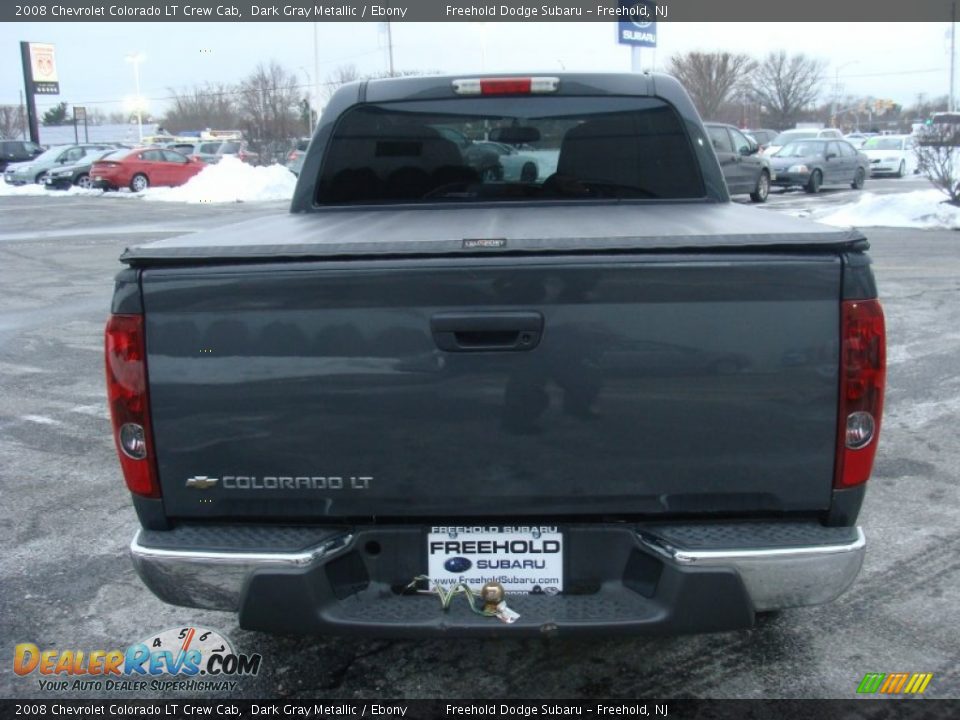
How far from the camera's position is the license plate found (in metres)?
2.79

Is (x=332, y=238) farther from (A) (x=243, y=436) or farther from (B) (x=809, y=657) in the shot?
(B) (x=809, y=657)

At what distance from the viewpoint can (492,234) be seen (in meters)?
2.86

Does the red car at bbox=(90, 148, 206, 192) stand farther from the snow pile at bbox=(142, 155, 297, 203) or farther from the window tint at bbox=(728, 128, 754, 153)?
the window tint at bbox=(728, 128, 754, 153)

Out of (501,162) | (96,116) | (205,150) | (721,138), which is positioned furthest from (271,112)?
(96,116)

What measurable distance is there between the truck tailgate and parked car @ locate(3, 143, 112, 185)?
120 ft

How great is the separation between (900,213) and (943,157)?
1.79 m

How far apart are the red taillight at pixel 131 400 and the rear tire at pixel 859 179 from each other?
28493 millimetres

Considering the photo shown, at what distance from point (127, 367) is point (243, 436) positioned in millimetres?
393

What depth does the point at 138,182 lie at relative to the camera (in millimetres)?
32000

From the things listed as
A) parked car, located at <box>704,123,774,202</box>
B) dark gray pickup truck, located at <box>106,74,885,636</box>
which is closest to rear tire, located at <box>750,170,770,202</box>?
parked car, located at <box>704,123,774,202</box>

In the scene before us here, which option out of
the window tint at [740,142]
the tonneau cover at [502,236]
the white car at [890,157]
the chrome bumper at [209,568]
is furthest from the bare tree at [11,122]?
the chrome bumper at [209,568]

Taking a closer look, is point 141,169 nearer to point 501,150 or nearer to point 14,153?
point 14,153

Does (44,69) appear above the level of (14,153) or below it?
above

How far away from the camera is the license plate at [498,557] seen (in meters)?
2.79
